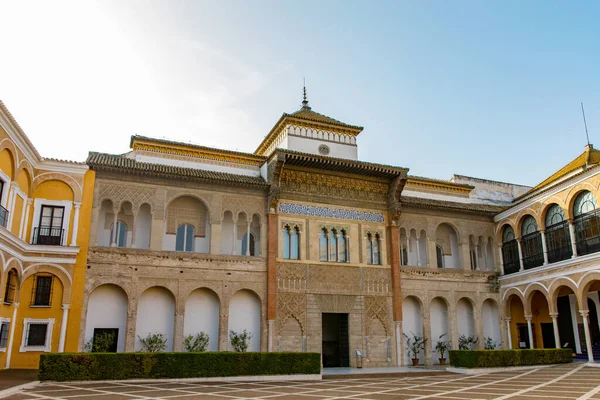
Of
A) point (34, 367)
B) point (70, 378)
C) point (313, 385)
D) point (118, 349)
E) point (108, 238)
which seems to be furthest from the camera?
point (108, 238)

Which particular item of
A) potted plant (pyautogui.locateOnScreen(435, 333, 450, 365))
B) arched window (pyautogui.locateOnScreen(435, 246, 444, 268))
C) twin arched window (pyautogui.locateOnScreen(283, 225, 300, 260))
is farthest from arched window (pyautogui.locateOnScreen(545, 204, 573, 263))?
twin arched window (pyautogui.locateOnScreen(283, 225, 300, 260))

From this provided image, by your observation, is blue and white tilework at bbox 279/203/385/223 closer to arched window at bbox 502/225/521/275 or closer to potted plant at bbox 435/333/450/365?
potted plant at bbox 435/333/450/365

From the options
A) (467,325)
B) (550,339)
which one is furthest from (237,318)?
(550,339)

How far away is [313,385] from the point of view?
1486cm

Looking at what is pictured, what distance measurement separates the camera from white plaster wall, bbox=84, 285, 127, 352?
18.4m

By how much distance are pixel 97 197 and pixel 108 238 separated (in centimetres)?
170

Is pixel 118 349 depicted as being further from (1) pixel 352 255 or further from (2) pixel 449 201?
(2) pixel 449 201

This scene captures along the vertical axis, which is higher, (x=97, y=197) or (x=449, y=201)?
(x=449, y=201)

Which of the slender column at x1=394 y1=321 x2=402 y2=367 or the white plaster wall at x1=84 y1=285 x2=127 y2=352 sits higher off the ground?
the white plaster wall at x1=84 y1=285 x2=127 y2=352

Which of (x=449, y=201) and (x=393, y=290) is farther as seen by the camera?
(x=449, y=201)

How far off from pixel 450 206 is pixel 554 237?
480cm

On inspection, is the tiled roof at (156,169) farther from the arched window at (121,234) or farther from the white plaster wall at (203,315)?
the white plaster wall at (203,315)

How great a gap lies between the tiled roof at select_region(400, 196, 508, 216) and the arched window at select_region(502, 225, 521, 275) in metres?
1.22

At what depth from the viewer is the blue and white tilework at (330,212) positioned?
21875 mm
